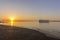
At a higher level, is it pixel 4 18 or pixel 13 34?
pixel 4 18

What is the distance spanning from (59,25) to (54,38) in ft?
0.55

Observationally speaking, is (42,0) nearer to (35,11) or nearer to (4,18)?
(35,11)

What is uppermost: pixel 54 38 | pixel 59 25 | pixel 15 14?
pixel 15 14

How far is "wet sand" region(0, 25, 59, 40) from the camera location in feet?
6.13

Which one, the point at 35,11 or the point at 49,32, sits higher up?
the point at 35,11

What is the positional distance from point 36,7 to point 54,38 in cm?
42

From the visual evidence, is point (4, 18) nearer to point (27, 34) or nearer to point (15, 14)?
point (15, 14)

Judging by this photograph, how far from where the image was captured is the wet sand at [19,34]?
1.87 meters

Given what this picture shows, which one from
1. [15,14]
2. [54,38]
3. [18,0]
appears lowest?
[54,38]

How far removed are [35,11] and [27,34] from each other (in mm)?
285

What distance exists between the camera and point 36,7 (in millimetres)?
1931

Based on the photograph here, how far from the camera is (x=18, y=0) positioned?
1.92 meters

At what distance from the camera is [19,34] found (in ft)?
6.18

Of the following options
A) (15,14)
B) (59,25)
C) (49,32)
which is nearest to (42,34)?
(49,32)
